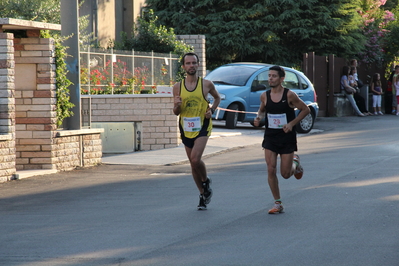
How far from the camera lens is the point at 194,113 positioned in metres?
8.40

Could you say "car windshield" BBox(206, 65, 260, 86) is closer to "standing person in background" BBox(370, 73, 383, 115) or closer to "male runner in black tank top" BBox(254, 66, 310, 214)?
"standing person in background" BBox(370, 73, 383, 115)

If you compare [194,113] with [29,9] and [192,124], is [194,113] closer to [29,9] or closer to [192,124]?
[192,124]

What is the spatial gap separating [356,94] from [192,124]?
21.8 m

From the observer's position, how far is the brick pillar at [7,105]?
11266 mm

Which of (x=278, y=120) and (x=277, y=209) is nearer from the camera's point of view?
(x=277, y=209)

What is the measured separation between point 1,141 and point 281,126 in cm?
501

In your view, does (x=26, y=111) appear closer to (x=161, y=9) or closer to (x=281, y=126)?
(x=281, y=126)

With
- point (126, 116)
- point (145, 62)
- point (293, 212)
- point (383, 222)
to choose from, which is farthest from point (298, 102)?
point (145, 62)

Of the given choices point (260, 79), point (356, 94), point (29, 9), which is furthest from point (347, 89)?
point (29, 9)

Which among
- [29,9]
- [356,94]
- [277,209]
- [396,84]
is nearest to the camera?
[277,209]

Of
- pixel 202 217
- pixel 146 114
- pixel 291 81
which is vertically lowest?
pixel 202 217

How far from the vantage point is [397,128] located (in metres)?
21.1

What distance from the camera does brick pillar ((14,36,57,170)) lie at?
40.5 ft

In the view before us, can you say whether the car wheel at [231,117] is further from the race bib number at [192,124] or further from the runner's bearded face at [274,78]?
the runner's bearded face at [274,78]
